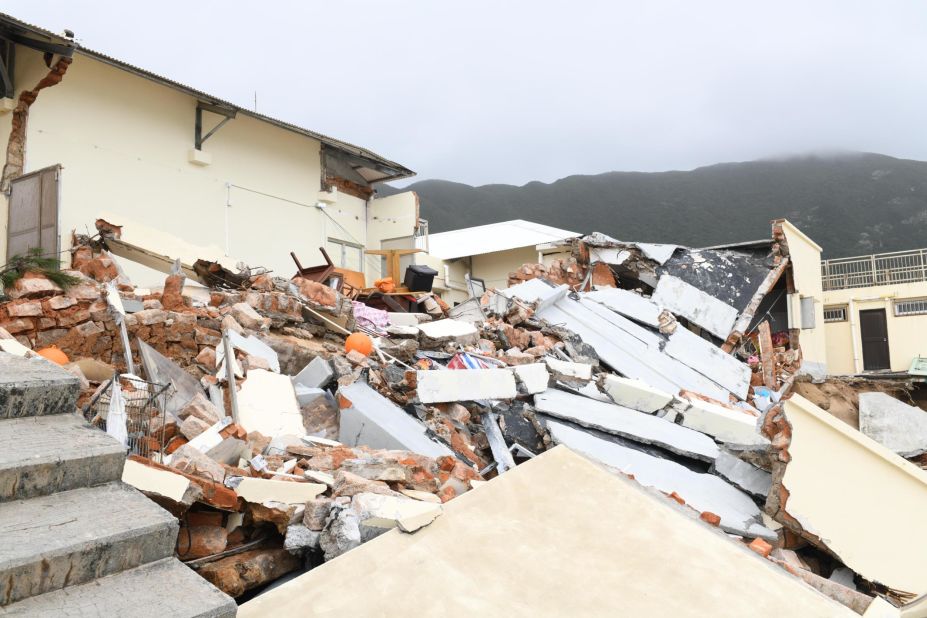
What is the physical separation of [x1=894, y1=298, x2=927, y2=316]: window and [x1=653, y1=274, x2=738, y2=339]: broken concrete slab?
9.01m

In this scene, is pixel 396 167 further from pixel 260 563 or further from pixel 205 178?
pixel 260 563

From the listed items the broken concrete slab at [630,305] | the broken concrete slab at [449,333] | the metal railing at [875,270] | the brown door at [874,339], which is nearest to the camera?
the broken concrete slab at [449,333]

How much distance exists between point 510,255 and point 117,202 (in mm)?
13064

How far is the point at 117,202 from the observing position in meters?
11.0

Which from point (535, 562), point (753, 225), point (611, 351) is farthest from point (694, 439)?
point (753, 225)

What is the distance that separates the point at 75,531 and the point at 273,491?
44.5 inches

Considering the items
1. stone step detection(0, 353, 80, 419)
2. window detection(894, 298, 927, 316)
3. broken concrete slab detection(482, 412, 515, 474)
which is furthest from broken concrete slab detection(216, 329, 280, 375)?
window detection(894, 298, 927, 316)

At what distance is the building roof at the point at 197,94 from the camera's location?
912 centimetres

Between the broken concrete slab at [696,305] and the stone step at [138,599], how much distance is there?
13000 millimetres

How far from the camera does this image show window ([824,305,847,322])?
20.0 meters

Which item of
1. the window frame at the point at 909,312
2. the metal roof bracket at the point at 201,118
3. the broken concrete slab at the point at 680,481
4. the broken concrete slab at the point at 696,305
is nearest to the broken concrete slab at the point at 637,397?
the broken concrete slab at the point at 680,481

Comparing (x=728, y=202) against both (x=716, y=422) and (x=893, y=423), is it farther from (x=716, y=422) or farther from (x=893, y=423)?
(x=893, y=423)

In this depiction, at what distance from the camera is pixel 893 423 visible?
488 centimetres

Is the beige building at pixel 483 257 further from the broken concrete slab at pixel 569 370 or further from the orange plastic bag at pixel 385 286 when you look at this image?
the broken concrete slab at pixel 569 370
